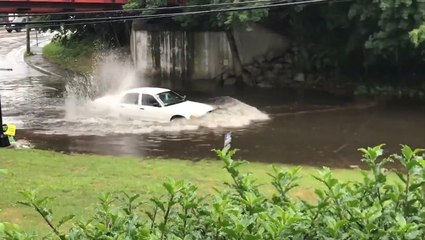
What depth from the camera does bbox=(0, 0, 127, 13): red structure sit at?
29047 mm

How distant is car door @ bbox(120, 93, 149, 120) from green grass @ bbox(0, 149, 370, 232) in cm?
659

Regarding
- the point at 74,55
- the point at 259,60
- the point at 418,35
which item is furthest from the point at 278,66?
the point at 74,55

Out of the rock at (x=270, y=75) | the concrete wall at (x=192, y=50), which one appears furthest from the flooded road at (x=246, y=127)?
the concrete wall at (x=192, y=50)

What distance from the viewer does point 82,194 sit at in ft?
34.2

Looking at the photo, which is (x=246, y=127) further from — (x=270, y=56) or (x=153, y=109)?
(x=270, y=56)

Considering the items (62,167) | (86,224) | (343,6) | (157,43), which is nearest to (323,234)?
(86,224)

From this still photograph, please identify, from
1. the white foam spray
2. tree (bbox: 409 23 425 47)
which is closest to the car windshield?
the white foam spray

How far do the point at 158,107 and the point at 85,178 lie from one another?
10.2 meters

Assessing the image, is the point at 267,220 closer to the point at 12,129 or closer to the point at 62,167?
the point at 62,167

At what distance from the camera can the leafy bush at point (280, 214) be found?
2982 millimetres

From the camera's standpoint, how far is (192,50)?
35.3 m

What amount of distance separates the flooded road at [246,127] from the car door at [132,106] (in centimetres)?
28

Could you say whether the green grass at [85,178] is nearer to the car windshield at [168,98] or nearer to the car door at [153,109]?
the car door at [153,109]

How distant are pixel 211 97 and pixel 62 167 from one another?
55.7 feet
